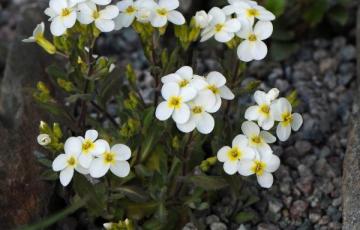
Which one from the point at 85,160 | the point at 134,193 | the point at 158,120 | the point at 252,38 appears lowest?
the point at 134,193

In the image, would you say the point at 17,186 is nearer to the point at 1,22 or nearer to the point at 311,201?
the point at 311,201

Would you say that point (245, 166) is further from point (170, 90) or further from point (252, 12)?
point (252, 12)

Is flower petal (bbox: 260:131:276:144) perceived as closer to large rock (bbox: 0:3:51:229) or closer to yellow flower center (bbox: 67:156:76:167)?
yellow flower center (bbox: 67:156:76:167)

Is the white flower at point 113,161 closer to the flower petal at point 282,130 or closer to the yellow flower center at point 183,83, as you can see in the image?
the yellow flower center at point 183,83

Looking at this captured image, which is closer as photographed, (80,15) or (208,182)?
(80,15)

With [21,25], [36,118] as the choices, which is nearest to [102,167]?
[36,118]

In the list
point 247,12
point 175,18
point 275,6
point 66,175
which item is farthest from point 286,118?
point 275,6
